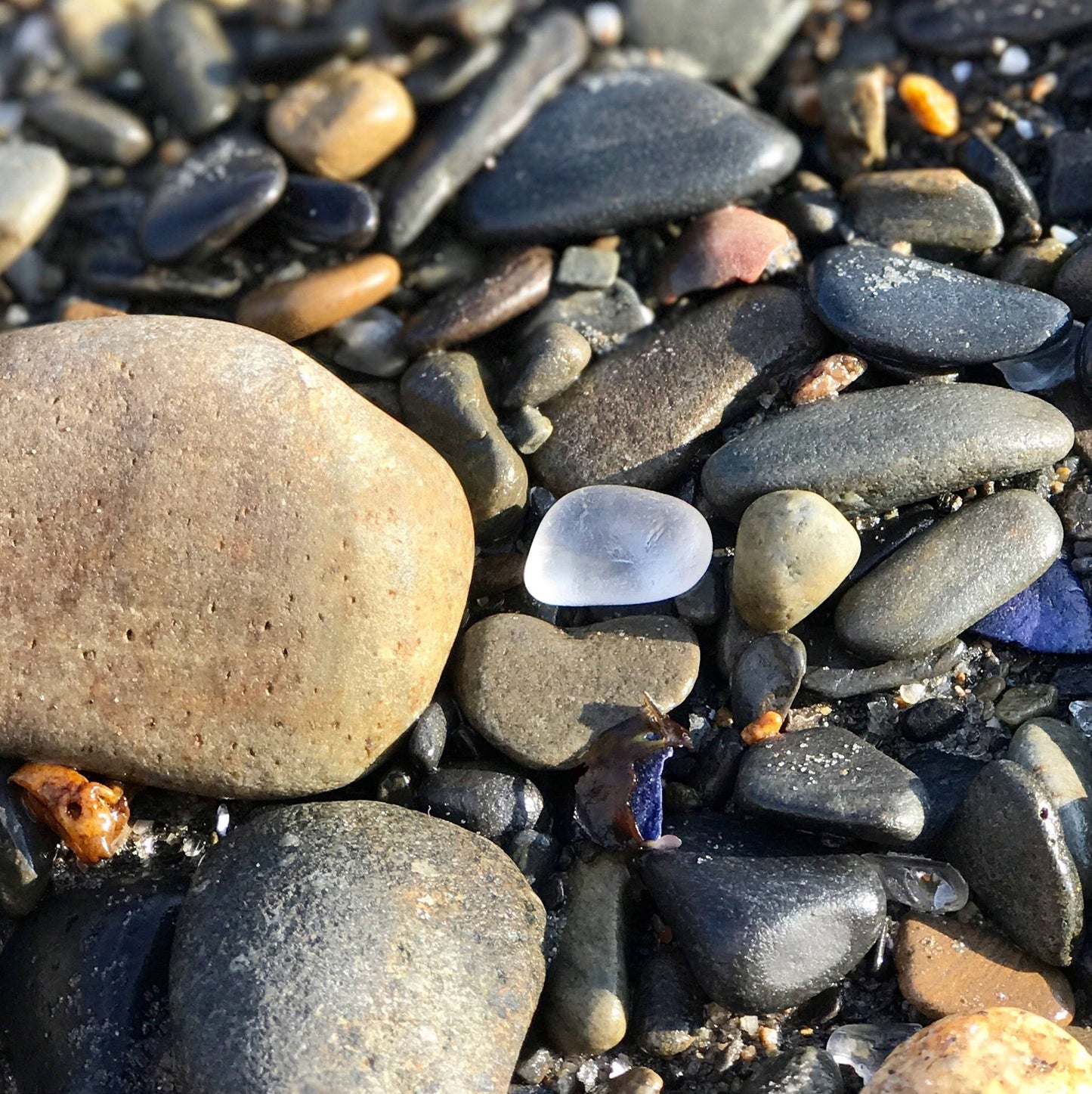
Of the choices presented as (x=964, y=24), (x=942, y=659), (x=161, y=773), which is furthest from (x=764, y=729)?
(x=964, y=24)

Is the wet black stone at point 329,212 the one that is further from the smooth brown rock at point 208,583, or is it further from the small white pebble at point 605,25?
the small white pebble at point 605,25

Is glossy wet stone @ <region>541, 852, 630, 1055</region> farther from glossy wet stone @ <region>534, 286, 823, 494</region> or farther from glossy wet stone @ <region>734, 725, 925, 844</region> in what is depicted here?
glossy wet stone @ <region>534, 286, 823, 494</region>

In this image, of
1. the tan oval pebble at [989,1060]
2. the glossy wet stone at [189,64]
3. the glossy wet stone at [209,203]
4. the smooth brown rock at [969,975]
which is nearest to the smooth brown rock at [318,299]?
the glossy wet stone at [209,203]

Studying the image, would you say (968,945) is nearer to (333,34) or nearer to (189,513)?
(189,513)

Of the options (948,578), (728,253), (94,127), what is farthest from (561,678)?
(94,127)

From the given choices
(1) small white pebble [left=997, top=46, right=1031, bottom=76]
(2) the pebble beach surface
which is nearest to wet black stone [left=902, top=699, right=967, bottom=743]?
(2) the pebble beach surface

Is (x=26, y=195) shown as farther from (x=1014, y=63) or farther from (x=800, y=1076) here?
(x=800, y=1076)
